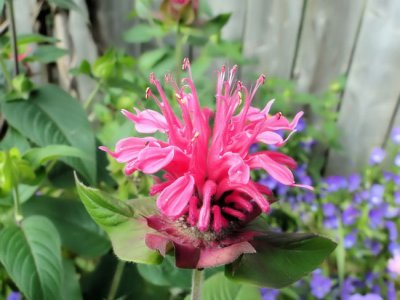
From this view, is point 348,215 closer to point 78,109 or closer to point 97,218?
point 78,109

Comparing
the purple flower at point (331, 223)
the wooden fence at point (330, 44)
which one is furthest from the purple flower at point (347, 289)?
the wooden fence at point (330, 44)

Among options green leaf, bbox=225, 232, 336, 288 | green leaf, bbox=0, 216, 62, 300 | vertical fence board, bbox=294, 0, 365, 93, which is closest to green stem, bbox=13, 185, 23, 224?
green leaf, bbox=0, 216, 62, 300

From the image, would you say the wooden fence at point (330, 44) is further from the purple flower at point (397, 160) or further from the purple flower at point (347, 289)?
the purple flower at point (347, 289)

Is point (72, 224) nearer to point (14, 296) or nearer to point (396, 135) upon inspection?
point (14, 296)

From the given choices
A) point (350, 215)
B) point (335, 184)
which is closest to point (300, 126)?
point (335, 184)

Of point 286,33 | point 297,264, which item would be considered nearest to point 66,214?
point 297,264
